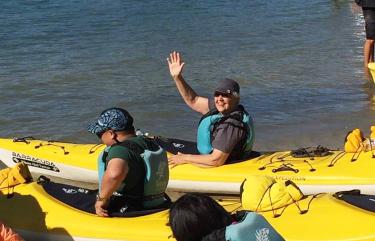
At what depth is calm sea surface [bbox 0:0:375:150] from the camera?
7.23 meters

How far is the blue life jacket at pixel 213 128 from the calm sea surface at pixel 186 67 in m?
1.46

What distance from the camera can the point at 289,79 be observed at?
9055 mm

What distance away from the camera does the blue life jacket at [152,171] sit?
3.73m

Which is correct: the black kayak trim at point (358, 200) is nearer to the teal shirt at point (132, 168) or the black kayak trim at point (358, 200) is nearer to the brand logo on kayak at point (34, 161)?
the teal shirt at point (132, 168)

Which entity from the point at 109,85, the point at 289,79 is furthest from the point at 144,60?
the point at 289,79

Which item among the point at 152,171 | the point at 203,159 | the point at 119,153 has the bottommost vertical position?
the point at 203,159

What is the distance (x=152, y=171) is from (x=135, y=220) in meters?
0.30

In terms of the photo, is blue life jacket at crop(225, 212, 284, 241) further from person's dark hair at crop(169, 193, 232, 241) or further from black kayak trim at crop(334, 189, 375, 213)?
black kayak trim at crop(334, 189, 375, 213)

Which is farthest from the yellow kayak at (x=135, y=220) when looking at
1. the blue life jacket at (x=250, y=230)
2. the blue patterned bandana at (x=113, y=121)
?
the blue life jacket at (x=250, y=230)

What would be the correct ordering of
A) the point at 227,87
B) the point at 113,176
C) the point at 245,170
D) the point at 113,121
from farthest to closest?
the point at 245,170 → the point at 227,87 → the point at 113,121 → the point at 113,176

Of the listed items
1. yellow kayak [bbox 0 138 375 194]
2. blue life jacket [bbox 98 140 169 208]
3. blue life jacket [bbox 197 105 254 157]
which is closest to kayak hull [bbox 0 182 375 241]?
blue life jacket [bbox 98 140 169 208]

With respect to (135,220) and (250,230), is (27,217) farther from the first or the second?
(250,230)

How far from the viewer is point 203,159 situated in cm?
497

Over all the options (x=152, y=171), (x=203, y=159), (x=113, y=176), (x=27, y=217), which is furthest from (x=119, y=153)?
(x=203, y=159)
